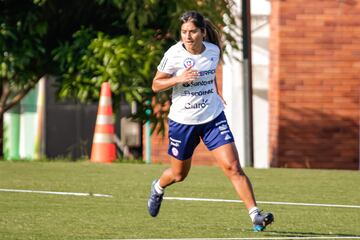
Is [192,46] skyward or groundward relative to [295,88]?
skyward

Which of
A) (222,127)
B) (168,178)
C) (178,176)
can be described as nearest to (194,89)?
(222,127)

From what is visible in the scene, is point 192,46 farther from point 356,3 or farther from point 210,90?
point 356,3

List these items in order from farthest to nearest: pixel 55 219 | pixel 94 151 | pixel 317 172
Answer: pixel 94 151 → pixel 317 172 → pixel 55 219

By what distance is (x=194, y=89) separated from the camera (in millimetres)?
11688

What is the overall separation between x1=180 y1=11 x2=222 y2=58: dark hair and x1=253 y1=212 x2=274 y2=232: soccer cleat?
1.60 meters

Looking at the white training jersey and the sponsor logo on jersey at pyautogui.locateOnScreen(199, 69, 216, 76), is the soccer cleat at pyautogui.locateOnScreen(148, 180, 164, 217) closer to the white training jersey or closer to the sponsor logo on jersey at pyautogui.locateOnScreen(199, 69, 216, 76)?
the white training jersey

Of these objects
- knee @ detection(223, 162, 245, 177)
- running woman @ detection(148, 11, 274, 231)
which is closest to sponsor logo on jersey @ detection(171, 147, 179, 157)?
running woman @ detection(148, 11, 274, 231)

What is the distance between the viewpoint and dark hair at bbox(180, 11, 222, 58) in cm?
1161

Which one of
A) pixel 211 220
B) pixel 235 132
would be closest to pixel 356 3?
pixel 235 132

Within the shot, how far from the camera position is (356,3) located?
80.0ft

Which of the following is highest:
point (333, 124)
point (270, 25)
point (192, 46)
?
point (192, 46)

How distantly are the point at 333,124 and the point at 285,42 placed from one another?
1664 mm

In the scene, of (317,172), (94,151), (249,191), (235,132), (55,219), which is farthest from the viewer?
(235,132)

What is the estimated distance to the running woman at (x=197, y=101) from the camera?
1159 centimetres
